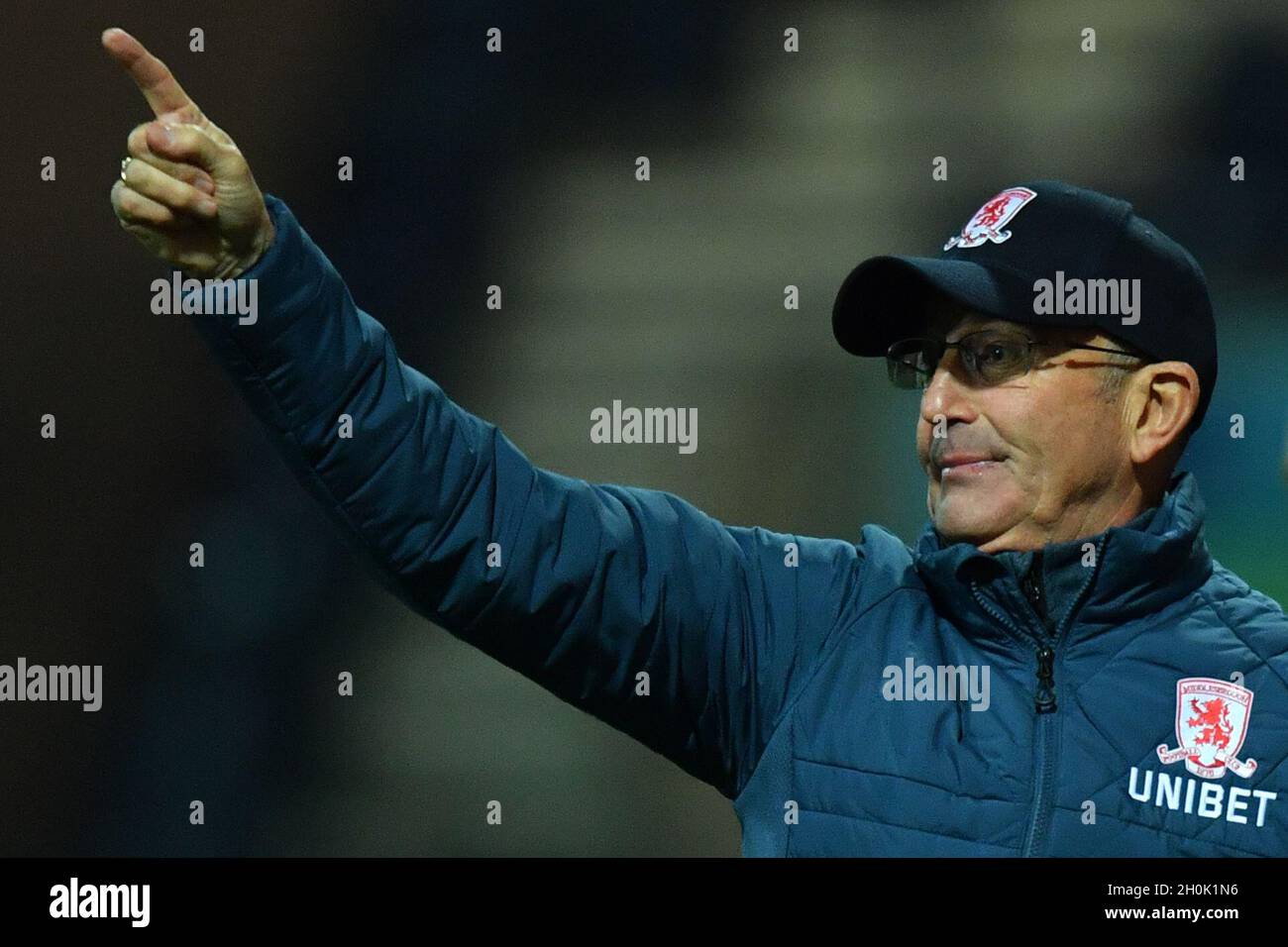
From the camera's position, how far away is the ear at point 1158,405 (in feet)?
6.71

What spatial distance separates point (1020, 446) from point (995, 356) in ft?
0.31

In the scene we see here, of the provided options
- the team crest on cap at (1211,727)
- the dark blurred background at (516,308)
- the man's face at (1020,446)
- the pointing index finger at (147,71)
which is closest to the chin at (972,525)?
the man's face at (1020,446)

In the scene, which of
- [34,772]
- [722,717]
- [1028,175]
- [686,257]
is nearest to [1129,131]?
[1028,175]

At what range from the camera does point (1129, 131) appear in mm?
3396

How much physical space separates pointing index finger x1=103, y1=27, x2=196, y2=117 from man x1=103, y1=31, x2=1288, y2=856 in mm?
91

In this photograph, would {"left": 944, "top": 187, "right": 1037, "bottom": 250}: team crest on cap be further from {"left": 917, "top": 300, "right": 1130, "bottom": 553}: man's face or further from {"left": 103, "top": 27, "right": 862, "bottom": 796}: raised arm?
{"left": 103, "top": 27, "right": 862, "bottom": 796}: raised arm

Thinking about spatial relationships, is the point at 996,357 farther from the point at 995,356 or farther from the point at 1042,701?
the point at 1042,701

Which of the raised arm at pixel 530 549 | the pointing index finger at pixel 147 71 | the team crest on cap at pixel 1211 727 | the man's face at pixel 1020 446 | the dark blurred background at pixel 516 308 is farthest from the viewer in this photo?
the dark blurred background at pixel 516 308

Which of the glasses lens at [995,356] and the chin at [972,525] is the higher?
the glasses lens at [995,356]

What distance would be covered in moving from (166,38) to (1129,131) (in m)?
1.65

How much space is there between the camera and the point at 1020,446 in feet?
6.50

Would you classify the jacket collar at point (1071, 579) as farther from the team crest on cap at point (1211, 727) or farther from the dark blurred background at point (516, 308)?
the dark blurred background at point (516, 308)

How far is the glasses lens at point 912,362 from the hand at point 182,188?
68 cm

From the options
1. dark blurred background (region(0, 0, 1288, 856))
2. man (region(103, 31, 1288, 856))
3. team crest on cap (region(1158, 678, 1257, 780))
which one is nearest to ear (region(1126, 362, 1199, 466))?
man (region(103, 31, 1288, 856))
